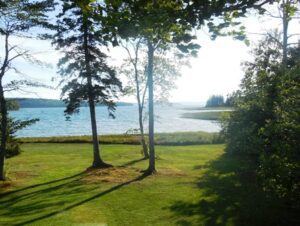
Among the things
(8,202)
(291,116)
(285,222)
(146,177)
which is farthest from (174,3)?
(146,177)

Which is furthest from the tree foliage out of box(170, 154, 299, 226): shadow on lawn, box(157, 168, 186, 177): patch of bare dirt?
box(157, 168, 186, 177): patch of bare dirt

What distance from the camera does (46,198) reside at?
16.1m

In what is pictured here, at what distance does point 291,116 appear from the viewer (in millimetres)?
11758

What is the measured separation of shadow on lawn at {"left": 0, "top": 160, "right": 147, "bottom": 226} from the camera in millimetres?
13781

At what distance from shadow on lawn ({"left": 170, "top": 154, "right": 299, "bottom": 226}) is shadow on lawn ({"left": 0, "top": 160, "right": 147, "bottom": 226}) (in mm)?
4170

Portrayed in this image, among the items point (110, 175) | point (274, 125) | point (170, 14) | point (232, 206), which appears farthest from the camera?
point (110, 175)

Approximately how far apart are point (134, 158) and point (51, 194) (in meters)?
11.9

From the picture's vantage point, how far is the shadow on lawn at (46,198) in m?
13.8

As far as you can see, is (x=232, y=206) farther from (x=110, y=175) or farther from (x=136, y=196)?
(x=110, y=175)

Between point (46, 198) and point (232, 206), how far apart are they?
793cm

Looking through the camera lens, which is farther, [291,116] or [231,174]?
[231,174]

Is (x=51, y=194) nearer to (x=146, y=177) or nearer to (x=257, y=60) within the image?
(x=146, y=177)

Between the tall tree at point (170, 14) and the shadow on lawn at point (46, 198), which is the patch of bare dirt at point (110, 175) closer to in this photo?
the shadow on lawn at point (46, 198)

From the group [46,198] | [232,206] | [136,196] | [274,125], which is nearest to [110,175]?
[136,196]
